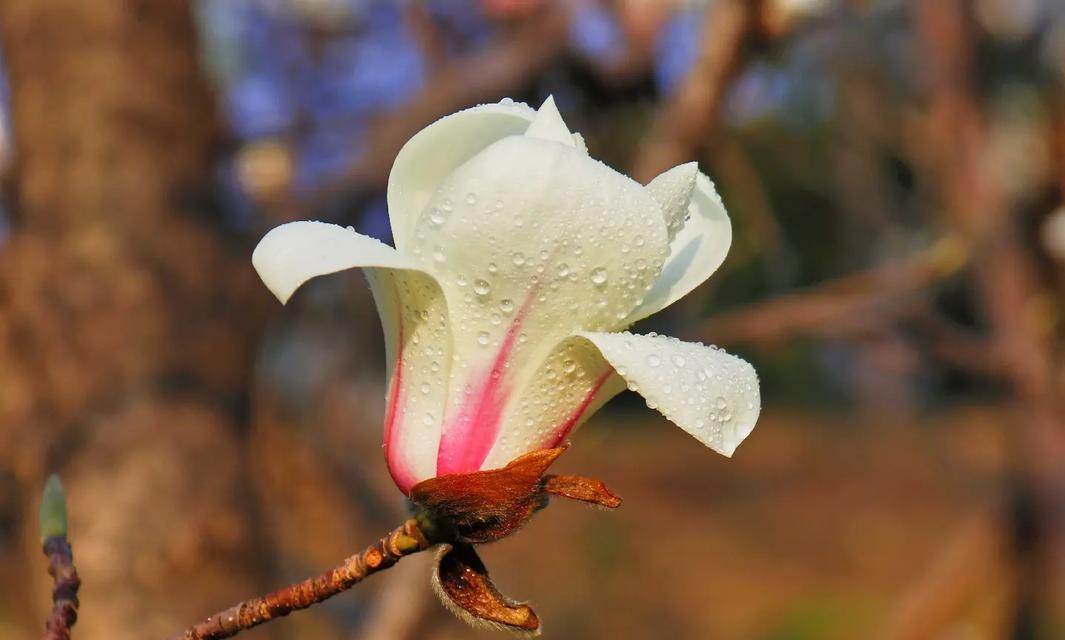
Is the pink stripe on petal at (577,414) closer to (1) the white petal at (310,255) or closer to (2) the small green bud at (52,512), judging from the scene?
(1) the white petal at (310,255)

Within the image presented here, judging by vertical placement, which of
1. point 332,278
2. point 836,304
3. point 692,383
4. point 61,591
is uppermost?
point 692,383

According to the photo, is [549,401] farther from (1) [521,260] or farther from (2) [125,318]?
(2) [125,318]

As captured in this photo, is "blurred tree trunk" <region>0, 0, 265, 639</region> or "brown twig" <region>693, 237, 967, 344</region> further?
"brown twig" <region>693, 237, 967, 344</region>

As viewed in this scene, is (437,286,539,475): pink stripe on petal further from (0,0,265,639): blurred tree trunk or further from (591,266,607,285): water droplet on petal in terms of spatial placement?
(0,0,265,639): blurred tree trunk

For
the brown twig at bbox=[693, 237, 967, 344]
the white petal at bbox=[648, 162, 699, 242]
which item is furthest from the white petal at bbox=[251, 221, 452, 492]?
the brown twig at bbox=[693, 237, 967, 344]

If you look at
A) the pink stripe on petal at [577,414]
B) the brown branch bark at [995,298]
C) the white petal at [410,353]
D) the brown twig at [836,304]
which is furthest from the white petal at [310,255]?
the brown branch bark at [995,298]

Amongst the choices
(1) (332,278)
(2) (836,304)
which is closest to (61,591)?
(2) (836,304)
